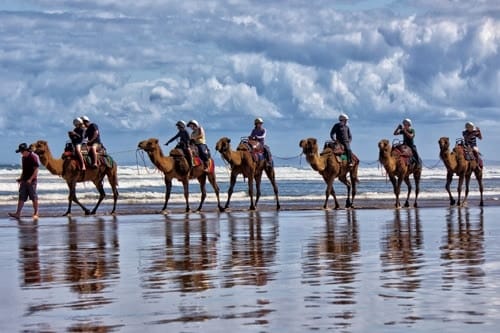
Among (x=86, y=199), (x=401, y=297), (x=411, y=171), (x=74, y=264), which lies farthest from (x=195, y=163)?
(x=401, y=297)

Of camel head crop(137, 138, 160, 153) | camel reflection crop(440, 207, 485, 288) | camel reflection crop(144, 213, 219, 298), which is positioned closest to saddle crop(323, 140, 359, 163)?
camel head crop(137, 138, 160, 153)

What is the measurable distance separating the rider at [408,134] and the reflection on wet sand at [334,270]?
40.6ft

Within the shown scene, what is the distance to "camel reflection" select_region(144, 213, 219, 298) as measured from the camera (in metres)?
12.1

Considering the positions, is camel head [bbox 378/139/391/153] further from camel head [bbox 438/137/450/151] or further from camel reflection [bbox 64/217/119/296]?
camel reflection [bbox 64/217/119/296]

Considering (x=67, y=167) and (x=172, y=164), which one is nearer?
(x=67, y=167)

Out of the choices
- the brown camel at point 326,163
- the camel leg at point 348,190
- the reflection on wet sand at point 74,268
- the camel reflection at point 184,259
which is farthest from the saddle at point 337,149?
the reflection on wet sand at point 74,268

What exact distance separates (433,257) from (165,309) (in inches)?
229

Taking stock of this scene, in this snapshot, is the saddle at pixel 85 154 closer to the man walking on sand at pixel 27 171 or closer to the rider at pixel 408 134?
the man walking on sand at pixel 27 171

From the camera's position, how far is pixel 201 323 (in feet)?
30.5

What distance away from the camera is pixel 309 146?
32.8 m

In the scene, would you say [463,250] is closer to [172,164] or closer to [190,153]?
[190,153]

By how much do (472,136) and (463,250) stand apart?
20.7m

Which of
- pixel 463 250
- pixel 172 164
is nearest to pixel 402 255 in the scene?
pixel 463 250

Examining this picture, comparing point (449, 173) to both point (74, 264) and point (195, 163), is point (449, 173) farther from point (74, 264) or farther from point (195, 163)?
point (74, 264)
